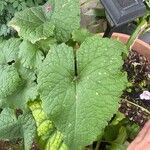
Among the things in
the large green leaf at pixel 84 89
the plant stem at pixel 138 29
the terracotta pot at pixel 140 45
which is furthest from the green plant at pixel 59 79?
the terracotta pot at pixel 140 45

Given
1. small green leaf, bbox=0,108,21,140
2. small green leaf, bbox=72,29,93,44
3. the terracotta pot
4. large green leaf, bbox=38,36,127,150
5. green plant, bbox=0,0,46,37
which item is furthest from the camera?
green plant, bbox=0,0,46,37

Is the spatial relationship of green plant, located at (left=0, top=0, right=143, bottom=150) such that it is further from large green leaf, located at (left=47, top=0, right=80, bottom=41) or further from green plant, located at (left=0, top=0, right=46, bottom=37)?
green plant, located at (left=0, top=0, right=46, bottom=37)

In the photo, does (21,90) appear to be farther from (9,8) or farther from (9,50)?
(9,8)

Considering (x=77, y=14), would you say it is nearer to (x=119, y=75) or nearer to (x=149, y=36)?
(x=119, y=75)

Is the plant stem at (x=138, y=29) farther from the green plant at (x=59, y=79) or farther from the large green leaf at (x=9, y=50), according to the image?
the large green leaf at (x=9, y=50)

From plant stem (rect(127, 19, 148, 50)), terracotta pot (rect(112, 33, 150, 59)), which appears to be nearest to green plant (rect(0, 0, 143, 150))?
plant stem (rect(127, 19, 148, 50))

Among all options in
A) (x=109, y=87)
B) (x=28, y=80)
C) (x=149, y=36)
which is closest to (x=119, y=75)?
(x=109, y=87)
